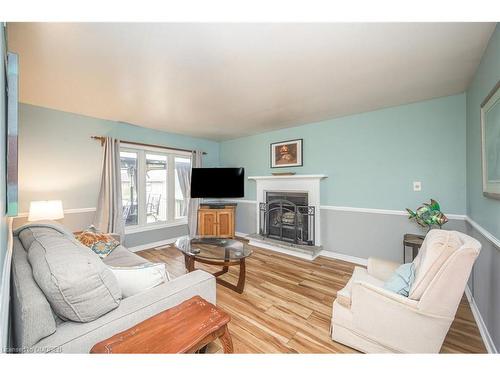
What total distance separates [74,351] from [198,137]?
4142 millimetres

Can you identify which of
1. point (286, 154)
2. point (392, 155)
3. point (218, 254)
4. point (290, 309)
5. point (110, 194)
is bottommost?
point (290, 309)

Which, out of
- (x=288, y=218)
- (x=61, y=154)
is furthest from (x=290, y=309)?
(x=61, y=154)

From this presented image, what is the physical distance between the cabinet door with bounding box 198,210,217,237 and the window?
0.47m

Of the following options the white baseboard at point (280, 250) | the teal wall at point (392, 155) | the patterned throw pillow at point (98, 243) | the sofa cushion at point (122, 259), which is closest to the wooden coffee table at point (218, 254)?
the sofa cushion at point (122, 259)

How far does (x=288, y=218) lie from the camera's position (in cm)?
374

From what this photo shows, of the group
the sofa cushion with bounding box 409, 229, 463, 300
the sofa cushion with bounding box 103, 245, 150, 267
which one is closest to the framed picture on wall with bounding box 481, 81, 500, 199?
the sofa cushion with bounding box 409, 229, 463, 300

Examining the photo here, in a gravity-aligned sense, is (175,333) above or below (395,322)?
above

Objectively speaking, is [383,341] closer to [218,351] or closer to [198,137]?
[218,351]

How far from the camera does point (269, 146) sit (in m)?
4.09

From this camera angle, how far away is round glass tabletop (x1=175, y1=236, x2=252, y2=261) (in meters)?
2.27

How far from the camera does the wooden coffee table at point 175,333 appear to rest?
76cm

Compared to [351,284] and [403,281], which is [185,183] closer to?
[351,284]

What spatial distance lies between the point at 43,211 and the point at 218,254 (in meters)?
2.12
